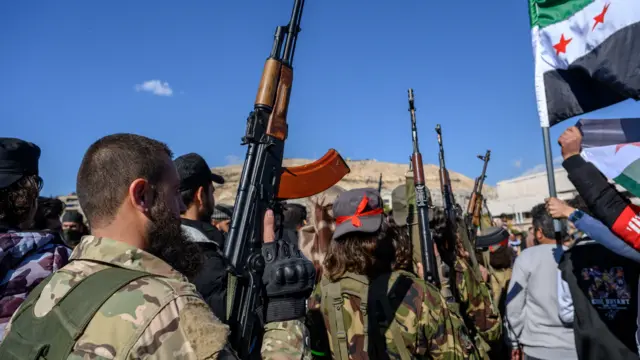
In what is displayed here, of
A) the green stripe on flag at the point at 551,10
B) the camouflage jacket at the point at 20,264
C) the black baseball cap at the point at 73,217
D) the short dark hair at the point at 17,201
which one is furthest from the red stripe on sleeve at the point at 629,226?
the black baseball cap at the point at 73,217

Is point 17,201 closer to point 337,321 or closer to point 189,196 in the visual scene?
point 189,196

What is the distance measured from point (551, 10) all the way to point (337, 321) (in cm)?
376

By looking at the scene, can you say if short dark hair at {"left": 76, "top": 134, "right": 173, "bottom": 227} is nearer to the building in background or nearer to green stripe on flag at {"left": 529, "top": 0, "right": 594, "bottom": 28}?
green stripe on flag at {"left": 529, "top": 0, "right": 594, "bottom": 28}

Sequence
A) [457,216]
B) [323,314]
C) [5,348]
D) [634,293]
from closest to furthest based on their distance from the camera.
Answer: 1. [5,348]
2. [323,314]
3. [634,293]
4. [457,216]

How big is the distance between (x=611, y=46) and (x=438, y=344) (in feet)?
9.61

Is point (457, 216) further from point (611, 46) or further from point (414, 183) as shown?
point (611, 46)

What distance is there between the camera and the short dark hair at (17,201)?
2553 mm

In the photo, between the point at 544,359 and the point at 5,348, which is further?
the point at 544,359

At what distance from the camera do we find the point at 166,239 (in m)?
1.74

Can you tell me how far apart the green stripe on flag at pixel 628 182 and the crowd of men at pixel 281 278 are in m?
0.24

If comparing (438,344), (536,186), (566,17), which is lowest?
(438,344)

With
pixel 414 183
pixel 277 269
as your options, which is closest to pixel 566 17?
pixel 414 183

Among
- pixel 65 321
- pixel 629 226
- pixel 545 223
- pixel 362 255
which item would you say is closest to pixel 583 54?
pixel 545 223

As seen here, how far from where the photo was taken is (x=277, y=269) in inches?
80.7
